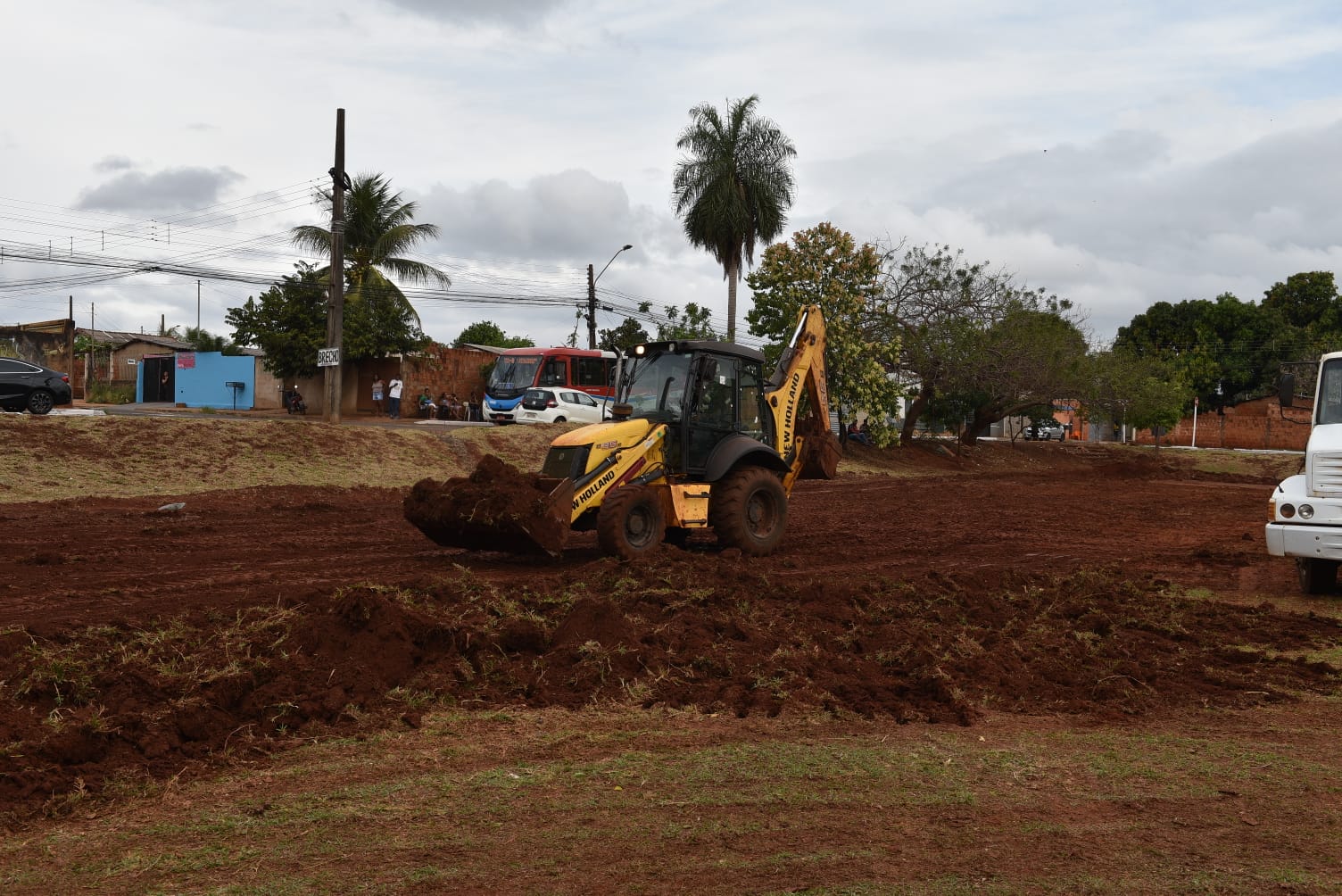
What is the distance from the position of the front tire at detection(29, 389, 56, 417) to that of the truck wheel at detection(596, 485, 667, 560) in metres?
19.8

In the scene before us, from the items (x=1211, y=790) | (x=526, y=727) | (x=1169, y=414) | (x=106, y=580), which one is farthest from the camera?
(x=1169, y=414)

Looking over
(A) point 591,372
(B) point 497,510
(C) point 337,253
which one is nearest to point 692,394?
(B) point 497,510

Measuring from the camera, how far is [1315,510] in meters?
10.8

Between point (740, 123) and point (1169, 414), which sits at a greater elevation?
point (740, 123)

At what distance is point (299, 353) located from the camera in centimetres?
4297

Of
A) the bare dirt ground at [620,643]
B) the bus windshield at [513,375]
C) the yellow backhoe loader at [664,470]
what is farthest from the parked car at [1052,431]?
the yellow backhoe loader at [664,470]

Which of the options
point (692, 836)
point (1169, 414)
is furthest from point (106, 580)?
point (1169, 414)

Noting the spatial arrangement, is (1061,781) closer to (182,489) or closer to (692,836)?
(692,836)

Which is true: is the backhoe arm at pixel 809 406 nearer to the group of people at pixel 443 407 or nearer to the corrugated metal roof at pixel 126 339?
the group of people at pixel 443 407

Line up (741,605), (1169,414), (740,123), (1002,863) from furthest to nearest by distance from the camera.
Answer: (1169,414) < (740,123) < (741,605) < (1002,863)

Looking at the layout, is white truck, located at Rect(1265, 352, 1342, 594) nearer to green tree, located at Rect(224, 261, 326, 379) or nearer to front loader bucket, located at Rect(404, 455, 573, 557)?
front loader bucket, located at Rect(404, 455, 573, 557)

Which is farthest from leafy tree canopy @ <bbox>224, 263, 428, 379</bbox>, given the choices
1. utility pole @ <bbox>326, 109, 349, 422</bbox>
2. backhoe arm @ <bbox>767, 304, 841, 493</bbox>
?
backhoe arm @ <bbox>767, 304, 841, 493</bbox>

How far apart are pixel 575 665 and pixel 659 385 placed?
5.93 metres

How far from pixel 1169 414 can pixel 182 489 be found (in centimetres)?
3900
